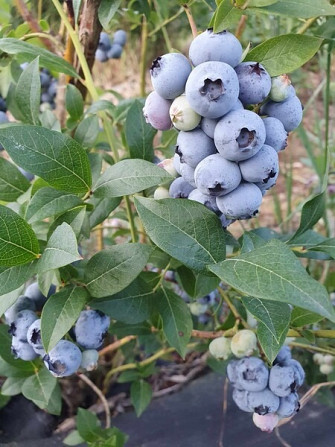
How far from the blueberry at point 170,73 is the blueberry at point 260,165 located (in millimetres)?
95

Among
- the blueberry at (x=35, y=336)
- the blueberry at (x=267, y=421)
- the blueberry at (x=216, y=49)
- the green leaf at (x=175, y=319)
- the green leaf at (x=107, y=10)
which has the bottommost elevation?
the blueberry at (x=267, y=421)

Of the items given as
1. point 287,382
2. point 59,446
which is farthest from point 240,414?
point 287,382

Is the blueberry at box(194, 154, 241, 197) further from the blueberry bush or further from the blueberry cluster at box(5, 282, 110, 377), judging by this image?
the blueberry cluster at box(5, 282, 110, 377)

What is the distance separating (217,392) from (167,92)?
0.94m

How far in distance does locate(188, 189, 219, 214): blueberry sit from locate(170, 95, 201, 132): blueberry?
9 cm

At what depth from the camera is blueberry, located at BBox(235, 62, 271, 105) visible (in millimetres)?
479

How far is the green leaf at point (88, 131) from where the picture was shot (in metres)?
0.79

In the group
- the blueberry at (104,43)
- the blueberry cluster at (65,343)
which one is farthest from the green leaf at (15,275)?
the blueberry at (104,43)

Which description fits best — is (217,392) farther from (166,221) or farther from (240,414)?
(166,221)

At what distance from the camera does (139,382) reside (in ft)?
3.56

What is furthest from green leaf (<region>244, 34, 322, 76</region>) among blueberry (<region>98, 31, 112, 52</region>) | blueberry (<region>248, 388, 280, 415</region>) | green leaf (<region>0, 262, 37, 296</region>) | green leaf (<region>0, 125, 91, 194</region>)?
blueberry (<region>98, 31, 112, 52</region>)

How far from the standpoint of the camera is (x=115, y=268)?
63 cm

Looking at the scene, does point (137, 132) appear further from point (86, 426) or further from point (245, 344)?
point (86, 426)

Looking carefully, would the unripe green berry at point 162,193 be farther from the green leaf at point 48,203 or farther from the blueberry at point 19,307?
the blueberry at point 19,307
